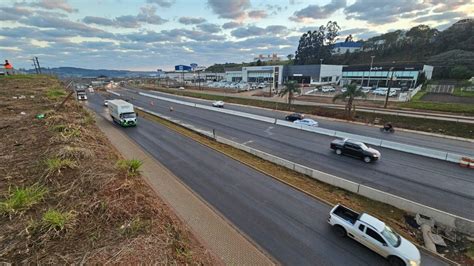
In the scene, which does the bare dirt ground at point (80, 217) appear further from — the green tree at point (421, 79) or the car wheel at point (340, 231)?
the green tree at point (421, 79)

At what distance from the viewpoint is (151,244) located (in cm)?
674

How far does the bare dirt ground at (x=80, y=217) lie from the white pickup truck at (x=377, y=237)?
255 inches

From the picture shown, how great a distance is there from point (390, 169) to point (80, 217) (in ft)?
71.6

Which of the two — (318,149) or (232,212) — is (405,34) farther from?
(232,212)

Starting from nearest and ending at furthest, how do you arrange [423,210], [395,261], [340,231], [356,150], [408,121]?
[395,261] → [340,231] → [423,210] → [356,150] → [408,121]

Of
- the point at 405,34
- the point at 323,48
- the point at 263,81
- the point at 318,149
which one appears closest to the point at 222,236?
the point at 318,149

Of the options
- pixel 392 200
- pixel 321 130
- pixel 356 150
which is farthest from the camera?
pixel 321 130

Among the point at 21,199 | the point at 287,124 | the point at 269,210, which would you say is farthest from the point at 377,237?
the point at 287,124

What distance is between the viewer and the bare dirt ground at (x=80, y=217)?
6.19 m

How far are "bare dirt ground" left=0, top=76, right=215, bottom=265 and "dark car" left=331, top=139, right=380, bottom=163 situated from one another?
1768 centimetres

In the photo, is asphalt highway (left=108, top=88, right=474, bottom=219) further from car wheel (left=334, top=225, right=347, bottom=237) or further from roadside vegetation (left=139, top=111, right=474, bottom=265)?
car wheel (left=334, top=225, right=347, bottom=237)

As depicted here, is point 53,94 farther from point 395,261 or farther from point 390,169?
point 390,169

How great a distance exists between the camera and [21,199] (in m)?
7.92

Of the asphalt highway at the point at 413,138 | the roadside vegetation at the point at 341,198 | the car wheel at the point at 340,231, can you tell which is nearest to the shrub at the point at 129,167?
the roadside vegetation at the point at 341,198
